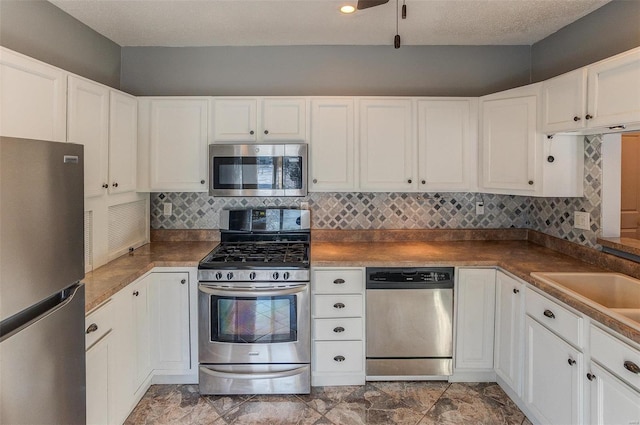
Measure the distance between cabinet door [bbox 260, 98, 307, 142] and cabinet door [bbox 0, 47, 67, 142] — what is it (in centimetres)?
132

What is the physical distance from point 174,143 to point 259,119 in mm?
690

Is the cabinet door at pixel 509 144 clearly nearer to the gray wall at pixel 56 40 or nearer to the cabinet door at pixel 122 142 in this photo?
the cabinet door at pixel 122 142

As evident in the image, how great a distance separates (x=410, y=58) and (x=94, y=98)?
7.87 ft

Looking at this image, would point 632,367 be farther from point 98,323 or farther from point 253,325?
point 98,323

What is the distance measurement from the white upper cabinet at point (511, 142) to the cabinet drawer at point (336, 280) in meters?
1.26

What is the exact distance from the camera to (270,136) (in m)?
2.93

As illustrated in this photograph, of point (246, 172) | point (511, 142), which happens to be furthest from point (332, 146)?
point (511, 142)

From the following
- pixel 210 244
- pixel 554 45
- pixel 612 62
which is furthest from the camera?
pixel 210 244

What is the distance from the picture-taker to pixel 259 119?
115 inches

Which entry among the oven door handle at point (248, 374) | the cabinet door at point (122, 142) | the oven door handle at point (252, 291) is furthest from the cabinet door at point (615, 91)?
the cabinet door at point (122, 142)

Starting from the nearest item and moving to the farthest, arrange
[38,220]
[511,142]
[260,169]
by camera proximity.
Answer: [38,220] → [511,142] → [260,169]

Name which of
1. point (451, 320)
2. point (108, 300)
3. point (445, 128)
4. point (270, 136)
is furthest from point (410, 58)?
point (108, 300)

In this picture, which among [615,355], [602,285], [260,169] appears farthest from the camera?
[260,169]

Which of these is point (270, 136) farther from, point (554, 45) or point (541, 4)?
point (554, 45)
